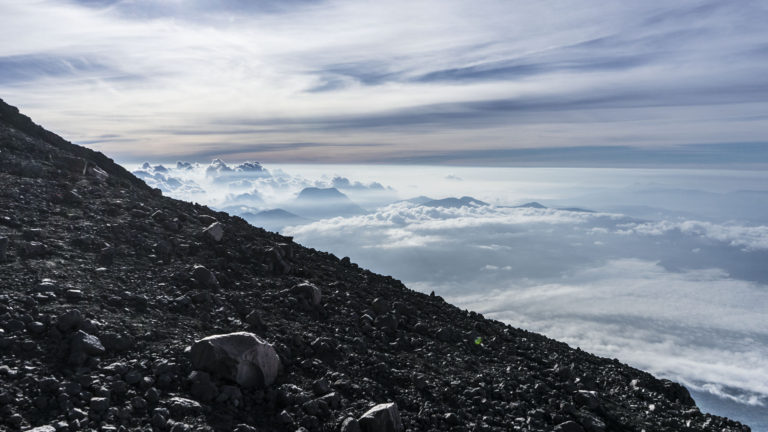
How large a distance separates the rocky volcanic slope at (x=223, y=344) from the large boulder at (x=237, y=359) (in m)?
0.03

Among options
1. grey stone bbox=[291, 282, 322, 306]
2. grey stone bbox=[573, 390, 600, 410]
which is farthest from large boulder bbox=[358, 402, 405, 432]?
grey stone bbox=[573, 390, 600, 410]

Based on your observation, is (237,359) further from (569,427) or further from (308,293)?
(569,427)

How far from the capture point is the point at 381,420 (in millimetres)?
8547

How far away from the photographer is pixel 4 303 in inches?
348

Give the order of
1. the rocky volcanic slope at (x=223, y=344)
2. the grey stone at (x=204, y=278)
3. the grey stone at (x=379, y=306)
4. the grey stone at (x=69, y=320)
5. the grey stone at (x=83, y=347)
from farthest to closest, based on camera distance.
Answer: the grey stone at (x=379, y=306), the grey stone at (x=204, y=278), the grey stone at (x=69, y=320), the grey stone at (x=83, y=347), the rocky volcanic slope at (x=223, y=344)

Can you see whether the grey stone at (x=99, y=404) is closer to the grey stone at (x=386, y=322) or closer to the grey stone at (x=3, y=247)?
the grey stone at (x=3, y=247)

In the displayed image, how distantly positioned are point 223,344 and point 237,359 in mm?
473

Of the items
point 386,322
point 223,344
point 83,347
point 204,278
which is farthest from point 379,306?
point 83,347

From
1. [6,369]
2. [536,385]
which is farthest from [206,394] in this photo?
[536,385]

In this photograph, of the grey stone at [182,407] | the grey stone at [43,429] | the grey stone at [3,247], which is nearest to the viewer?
the grey stone at [43,429]

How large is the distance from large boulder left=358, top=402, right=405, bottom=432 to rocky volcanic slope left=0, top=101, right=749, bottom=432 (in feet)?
0.10

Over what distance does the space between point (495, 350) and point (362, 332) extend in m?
5.47

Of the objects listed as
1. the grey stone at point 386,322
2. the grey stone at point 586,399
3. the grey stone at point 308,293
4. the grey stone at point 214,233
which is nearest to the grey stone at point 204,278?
the grey stone at point 308,293

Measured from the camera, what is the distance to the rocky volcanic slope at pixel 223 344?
25.5 ft
